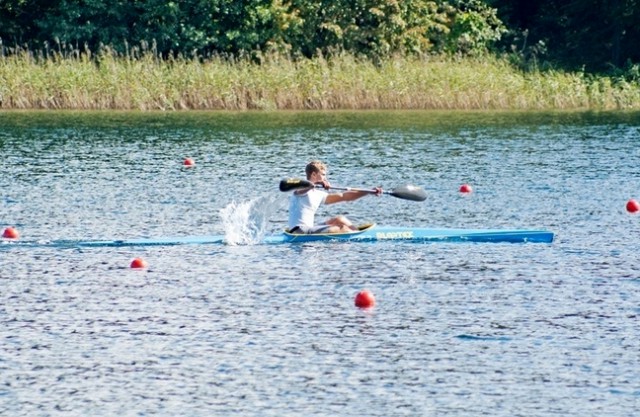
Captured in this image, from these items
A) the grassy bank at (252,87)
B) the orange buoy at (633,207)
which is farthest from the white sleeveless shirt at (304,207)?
the grassy bank at (252,87)

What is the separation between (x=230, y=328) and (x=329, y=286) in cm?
250

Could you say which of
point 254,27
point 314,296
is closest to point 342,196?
point 314,296

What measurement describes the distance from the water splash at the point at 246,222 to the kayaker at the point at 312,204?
0.51m

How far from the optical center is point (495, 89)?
1831 inches

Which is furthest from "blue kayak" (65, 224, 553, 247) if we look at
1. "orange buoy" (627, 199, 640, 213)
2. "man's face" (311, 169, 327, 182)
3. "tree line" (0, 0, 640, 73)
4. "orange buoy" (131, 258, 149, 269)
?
"tree line" (0, 0, 640, 73)

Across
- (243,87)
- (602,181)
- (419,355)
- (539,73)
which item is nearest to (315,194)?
(419,355)

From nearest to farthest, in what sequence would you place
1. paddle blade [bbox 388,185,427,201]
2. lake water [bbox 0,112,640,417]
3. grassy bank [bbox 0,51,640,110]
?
lake water [bbox 0,112,640,417]
paddle blade [bbox 388,185,427,201]
grassy bank [bbox 0,51,640,110]

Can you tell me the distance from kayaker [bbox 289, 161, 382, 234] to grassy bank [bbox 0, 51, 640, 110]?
80.2 ft

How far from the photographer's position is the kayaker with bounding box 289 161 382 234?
20.6 meters

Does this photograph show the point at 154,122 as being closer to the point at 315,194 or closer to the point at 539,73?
the point at 539,73

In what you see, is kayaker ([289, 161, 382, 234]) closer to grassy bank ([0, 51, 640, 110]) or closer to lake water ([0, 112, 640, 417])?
lake water ([0, 112, 640, 417])

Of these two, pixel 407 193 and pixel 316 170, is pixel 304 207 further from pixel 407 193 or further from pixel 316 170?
pixel 407 193

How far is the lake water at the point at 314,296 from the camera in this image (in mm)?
12617

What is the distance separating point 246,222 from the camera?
20.8 m
